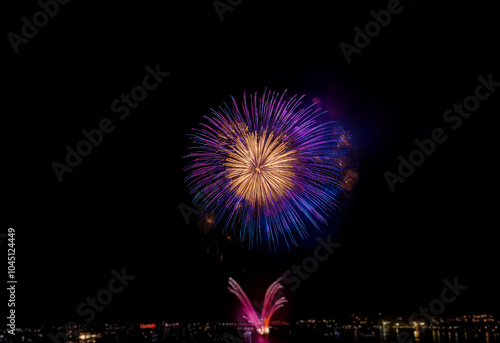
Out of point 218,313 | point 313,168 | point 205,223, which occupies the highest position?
point 313,168

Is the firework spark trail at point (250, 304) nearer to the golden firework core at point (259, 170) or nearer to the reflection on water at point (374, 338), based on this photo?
the reflection on water at point (374, 338)

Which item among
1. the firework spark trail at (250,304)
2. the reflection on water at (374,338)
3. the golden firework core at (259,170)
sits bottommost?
the reflection on water at (374,338)

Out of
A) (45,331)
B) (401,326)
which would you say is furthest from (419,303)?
(45,331)

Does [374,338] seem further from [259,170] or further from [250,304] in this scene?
[259,170]

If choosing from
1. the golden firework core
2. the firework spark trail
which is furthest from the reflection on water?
the golden firework core

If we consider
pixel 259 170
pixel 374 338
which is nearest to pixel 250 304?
pixel 259 170

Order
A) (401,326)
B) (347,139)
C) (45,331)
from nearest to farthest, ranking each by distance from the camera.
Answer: (347,139)
(45,331)
(401,326)

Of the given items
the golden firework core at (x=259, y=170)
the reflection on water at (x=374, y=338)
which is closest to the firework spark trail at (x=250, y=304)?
the reflection on water at (x=374, y=338)

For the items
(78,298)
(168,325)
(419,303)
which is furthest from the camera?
(168,325)

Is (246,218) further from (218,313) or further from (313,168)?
(218,313)

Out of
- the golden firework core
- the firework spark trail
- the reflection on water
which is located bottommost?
the reflection on water

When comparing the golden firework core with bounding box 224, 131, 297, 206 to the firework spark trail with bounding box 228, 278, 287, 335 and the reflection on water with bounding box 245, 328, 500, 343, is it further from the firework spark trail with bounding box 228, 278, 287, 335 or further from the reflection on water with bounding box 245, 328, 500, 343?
the reflection on water with bounding box 245, 328, 500, 343
